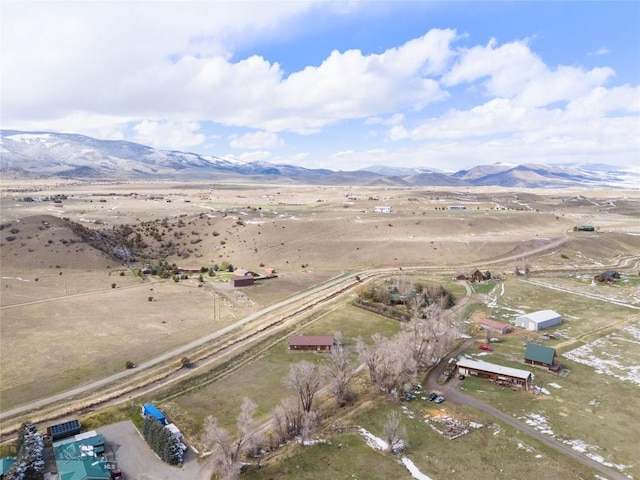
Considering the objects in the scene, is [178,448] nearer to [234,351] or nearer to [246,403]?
[246,403]

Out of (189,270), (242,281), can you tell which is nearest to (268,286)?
(242,281)

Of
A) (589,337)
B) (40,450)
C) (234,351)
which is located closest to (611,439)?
(589,337)

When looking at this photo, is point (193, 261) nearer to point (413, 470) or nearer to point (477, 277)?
point (477, 277)

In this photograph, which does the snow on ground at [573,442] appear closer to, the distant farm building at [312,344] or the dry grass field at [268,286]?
the dry grass field at [268,286]

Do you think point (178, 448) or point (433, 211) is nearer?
point (178, 448)

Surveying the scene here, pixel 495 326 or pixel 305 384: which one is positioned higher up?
pixel 305 384

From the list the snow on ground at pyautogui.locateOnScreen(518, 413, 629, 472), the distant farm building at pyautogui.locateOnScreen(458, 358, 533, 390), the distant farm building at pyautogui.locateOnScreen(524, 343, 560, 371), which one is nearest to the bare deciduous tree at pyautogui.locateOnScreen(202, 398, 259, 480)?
the snow on ground at pyautogui.locateOnScreen(518, 413, 629, 472)

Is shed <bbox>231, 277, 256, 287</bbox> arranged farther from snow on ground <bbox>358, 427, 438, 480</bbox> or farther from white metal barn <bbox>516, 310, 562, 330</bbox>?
snow on ground <bbox>358, 427, 438, 480</bbox>
